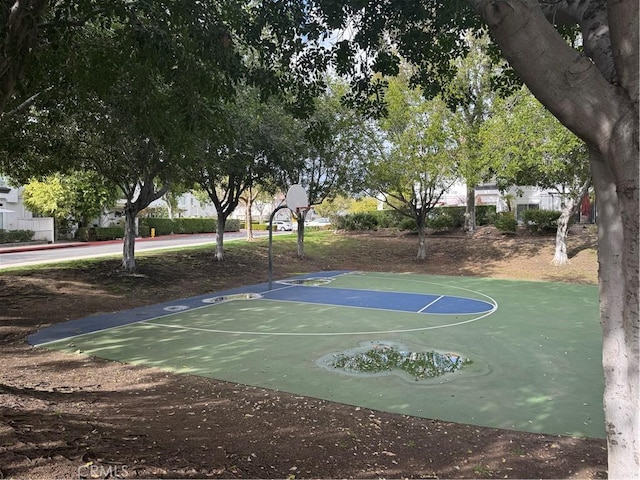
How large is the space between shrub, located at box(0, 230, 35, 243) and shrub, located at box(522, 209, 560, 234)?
1252 inches

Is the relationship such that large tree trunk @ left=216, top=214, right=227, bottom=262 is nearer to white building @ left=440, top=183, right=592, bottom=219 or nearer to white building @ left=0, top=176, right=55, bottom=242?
white building @ left=440, top=183, right=592, bottom=219

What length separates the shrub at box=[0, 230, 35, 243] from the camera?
98.0ft

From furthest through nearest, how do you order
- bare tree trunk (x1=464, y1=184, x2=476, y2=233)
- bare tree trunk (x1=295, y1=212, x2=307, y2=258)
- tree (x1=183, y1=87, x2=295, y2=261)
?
bare tree trunk (x1=464, y1=184, x2=476, y2=233), bare tree trunk (x1=295, y1=212, x2=307, y2=258), tree (x1=183, y1=87, x2=295, y2=261)

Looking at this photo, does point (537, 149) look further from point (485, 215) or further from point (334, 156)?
point (485, 215)

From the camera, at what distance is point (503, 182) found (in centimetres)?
2555

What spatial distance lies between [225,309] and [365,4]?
8997mm

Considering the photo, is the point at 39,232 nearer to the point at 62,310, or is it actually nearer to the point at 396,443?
the point at 62,310

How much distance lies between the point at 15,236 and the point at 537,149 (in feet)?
103

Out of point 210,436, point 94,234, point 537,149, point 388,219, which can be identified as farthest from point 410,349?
point 94,234

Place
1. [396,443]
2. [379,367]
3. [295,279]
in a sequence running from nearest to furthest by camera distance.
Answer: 1. [396,443]
2. [379,367]
3. [295,279]

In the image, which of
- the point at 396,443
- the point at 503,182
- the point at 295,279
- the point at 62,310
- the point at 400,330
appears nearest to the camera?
the point at 396,443

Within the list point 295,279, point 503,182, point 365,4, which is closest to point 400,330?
point 365,4

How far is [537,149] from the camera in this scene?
739 inches

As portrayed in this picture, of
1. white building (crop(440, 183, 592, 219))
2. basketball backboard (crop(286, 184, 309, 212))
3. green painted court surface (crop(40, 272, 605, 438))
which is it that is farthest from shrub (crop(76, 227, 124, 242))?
white building (crop(440, 183, 592, 219))
